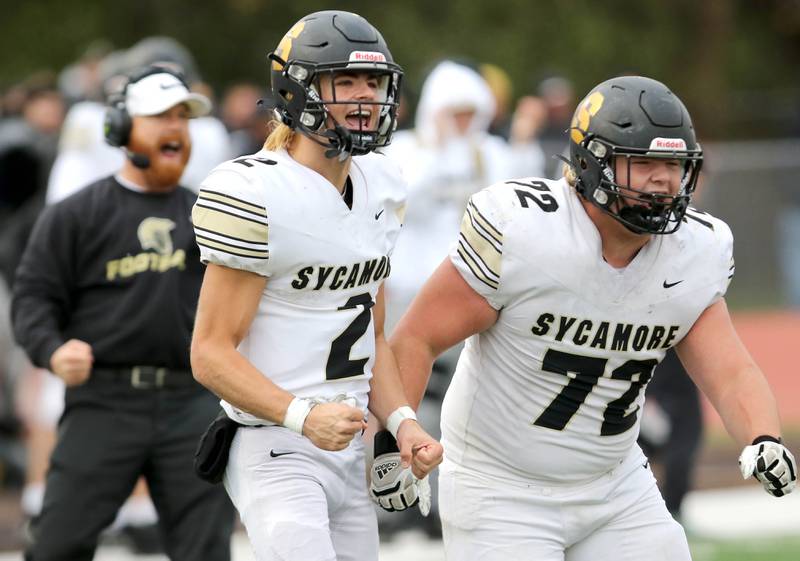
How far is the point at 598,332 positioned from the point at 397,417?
60cm

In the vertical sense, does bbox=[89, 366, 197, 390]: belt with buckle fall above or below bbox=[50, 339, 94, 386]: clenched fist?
below

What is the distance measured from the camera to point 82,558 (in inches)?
216

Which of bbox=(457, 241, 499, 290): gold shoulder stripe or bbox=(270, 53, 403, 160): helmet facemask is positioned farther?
bbox=(457, 241, 499, 290): gold shoulder stripe

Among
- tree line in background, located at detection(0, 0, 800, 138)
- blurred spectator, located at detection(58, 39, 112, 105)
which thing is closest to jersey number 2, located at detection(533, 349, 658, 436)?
blurred spectator, located at detection(58, 39, 112, 105)

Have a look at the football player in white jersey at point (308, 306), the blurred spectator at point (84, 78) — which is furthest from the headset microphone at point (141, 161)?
the blurred spectator at point (84, 78)

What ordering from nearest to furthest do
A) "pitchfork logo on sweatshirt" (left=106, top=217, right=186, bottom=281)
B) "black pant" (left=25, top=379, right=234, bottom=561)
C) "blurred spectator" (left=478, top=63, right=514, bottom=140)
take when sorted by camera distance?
"black pant" (left=25, top=379, right=234, bottom=561) < "pitchfork logo on sweatshirt" (left=106, top=217, right=186, bottom=281) < "blurred spectator" (left=478, top=63, right=514, bottom=140)

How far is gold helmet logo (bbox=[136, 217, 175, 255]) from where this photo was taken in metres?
5.56

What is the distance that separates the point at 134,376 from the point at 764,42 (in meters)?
20.1

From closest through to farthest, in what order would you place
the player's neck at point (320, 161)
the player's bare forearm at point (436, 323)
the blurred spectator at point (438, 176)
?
the player's neck at point (320, 161), the player's bare forearm at point (436, 323), the blurred spectator at point (438, 176)

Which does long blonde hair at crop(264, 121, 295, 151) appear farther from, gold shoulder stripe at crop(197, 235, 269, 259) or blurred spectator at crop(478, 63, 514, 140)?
blurred spectator at crop(478, 63, 514, 140)

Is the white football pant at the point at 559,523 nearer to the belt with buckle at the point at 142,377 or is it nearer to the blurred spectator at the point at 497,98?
the belt with buckle at the point at 142,377

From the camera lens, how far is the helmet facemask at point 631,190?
426 centimetres

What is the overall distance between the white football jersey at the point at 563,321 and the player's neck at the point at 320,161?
38 cm

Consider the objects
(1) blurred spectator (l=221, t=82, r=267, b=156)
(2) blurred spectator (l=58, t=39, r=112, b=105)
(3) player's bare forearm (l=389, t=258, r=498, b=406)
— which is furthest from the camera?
(1) blurred spectator (l=221, t=82, r=267, b=156)
